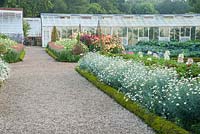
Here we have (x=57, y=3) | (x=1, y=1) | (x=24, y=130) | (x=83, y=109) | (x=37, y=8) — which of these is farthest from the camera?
(x=57, y=3)

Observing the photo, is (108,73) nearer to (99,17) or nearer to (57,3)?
(99,17)

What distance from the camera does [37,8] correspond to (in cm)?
5394

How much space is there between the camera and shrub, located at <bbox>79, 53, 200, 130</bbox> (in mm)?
5934

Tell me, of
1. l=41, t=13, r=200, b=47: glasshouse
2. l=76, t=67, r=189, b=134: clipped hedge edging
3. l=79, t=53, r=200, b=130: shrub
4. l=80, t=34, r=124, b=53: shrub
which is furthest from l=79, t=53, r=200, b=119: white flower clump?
l=41, t=13, r=200, b=47: glasshouse

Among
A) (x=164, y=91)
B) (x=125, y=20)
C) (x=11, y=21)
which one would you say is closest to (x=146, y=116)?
(x=164, y=91)

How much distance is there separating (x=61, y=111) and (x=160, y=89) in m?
1.98

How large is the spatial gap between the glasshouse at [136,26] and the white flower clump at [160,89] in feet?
91.7

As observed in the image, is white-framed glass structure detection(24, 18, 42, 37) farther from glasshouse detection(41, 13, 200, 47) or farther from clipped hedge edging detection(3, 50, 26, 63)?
clipped hedge edging detection(3, 50, 26, 63)

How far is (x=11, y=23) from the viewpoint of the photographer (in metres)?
41.8

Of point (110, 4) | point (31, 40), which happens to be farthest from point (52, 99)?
point (110, 4)

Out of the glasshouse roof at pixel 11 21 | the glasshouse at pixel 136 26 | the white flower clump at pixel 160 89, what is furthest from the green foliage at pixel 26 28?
the white flower clump at pixel 160 89

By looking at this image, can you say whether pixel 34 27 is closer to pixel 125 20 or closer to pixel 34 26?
pixel 34 26

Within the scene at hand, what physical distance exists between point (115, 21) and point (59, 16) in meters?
5.43

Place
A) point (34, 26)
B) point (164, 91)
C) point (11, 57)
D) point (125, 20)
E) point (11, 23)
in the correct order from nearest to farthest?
point (164, 91), point (11, 57), point (125, 20), point (11, 23), point (34, 26)
